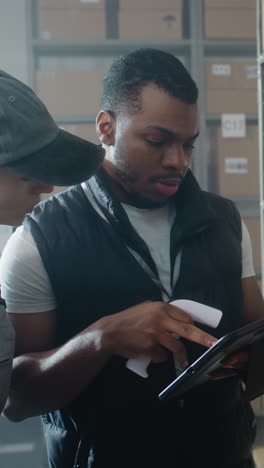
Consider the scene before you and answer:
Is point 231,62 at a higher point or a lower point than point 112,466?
higher

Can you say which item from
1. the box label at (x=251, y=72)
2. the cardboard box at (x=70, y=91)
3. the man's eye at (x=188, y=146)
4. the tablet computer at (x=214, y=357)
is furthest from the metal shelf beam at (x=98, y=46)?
the tablet computer at (x=214, y=357)

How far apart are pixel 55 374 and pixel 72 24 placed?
235 centimetres

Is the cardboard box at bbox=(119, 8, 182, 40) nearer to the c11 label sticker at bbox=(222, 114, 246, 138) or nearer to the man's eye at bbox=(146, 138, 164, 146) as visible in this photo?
the c11 label sticker at bbox=(222, 114, 246, 138)

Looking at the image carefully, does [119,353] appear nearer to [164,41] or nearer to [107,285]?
[107,285]

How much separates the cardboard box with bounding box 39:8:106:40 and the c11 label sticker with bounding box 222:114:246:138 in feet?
2.47

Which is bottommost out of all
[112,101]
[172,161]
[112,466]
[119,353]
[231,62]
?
[112,466]

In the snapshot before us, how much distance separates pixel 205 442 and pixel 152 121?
559 millimetres

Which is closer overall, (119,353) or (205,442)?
(119,353)

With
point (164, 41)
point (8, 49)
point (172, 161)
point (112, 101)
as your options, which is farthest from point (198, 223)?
point (8, 49)

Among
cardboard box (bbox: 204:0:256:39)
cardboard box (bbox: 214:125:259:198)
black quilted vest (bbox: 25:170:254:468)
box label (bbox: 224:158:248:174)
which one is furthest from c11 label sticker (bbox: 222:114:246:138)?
black quilted vest (bbox: 25:170:254:468)

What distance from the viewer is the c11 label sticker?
9.53 feet

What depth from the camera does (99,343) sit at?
85 centimetres

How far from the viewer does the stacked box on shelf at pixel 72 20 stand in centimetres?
280

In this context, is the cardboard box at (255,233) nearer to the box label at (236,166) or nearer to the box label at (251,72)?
the box label at (236,166)
